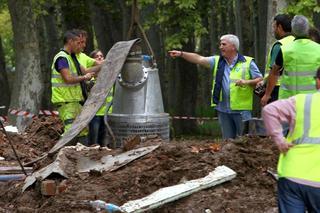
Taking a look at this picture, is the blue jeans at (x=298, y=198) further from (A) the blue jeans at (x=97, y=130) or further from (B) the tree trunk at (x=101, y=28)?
(B) the tree trunk at (x=101, y=28)

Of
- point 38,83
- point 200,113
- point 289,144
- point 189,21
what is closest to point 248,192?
point 289,144

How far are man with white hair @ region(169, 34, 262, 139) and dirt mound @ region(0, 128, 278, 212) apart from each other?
176cm

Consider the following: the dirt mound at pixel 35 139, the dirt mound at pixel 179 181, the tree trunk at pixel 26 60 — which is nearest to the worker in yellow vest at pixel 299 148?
the dirt mound at pixel 179 181

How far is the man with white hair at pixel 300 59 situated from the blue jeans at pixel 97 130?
3.50 meters

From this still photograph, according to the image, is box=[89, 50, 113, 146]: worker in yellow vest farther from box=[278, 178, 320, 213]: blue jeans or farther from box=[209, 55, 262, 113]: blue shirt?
box=[278, 178, 320, 213]: blue jeans

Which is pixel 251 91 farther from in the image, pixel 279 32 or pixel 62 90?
pixel 62 90

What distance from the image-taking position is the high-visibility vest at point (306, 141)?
6.17 meters

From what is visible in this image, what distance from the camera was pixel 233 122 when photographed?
1142 cm

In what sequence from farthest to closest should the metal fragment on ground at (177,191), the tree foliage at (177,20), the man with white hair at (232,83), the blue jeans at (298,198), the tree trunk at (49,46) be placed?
the tree trunk at (49,46) → the tree foliage at (177,20) → the man with white hair at (232,83) → the metal fragment on ground at (177,191) → the blue jeans at (298,198)

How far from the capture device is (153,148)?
939cm

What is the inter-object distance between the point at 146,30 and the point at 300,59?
14.8 metres

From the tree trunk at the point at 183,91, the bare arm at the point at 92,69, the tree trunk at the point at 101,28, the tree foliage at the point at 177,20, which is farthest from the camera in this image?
the tree trunk at the point at 101,28

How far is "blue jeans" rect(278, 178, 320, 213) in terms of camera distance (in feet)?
20.2

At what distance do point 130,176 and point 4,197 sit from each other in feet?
5.36
